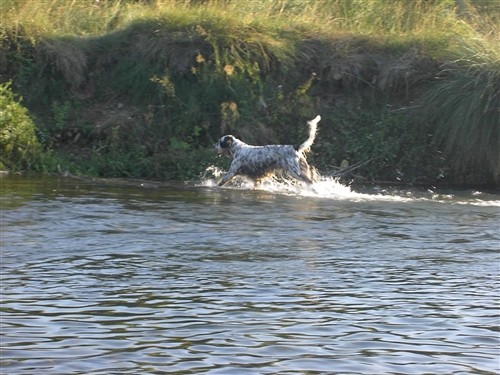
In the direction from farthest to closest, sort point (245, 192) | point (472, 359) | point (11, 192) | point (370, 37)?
point (370, 37)
point (245, 192)
point (11, 192)
point (472, 359)

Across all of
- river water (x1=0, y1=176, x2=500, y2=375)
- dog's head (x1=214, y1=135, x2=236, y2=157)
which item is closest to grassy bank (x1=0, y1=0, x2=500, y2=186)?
dog's head (x1=214, y1=135, x2=236, y2=157)

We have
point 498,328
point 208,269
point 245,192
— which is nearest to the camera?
point 498,328

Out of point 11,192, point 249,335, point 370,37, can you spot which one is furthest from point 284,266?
point 370,37

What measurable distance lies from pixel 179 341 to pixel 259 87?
990 centimetres

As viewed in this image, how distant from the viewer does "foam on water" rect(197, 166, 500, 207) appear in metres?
13.8

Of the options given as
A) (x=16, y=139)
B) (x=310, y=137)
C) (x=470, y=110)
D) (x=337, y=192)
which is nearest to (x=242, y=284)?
(x=310, y=137)

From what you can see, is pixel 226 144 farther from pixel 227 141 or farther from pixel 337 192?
pixel 337 192

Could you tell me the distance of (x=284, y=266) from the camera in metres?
9.19

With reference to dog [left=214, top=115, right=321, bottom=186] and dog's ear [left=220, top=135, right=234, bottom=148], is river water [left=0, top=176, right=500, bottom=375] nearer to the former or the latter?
dog [left=214, top=115, right=321, bottom=186]

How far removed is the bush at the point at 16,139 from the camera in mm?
14727

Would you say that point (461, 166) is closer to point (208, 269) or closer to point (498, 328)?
point (208, 269)

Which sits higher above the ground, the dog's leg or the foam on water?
the dog's leg

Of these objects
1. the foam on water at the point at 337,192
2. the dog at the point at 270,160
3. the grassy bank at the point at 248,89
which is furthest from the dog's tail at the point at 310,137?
the grassy bank at the point at 248,89

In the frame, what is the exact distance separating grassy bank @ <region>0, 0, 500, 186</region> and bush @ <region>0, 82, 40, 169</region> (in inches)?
1.5
